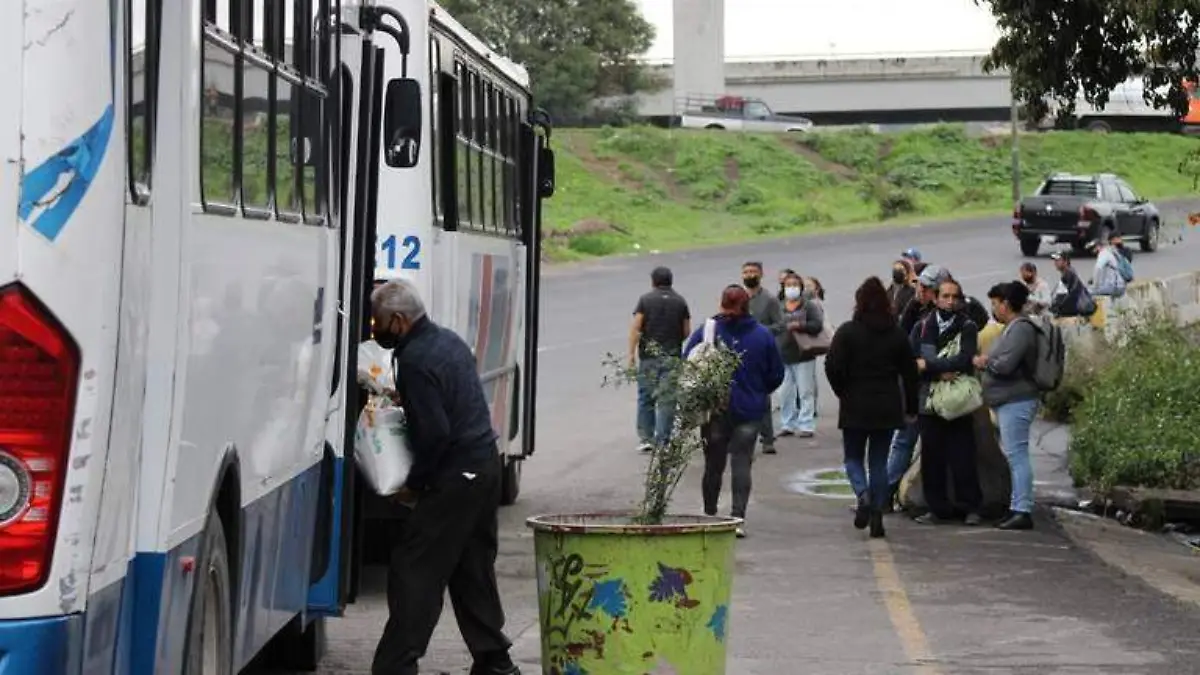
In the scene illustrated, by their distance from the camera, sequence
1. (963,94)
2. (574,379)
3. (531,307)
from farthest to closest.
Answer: (963,94), (574,379), (531,307)

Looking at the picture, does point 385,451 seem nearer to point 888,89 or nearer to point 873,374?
point 873,374

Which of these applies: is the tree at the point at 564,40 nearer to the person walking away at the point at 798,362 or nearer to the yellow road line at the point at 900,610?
the person walking away at the point at 798,362

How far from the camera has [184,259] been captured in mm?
6113

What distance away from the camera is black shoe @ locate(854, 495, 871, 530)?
17.2 meters

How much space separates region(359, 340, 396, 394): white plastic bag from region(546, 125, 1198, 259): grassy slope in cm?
4044

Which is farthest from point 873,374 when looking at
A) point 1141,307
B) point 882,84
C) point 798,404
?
point 882,84

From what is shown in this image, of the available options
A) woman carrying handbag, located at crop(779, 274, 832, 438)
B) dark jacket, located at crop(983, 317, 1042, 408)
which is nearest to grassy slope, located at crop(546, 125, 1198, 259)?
woman carrying handbag, located at crop(779, 274, 832, 438)

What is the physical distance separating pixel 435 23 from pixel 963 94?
296ft

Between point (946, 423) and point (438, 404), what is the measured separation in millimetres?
8725

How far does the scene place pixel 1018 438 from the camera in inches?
688

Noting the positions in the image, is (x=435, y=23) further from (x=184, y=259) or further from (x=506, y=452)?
(x=184, y=259)

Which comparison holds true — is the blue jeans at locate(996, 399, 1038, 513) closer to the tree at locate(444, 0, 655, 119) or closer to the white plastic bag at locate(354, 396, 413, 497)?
the white plastic bag at locate(354, 396, 413, 497)

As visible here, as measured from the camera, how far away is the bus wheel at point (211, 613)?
22.1ft

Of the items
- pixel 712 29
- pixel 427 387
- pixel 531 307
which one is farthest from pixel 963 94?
pixel 427 387
